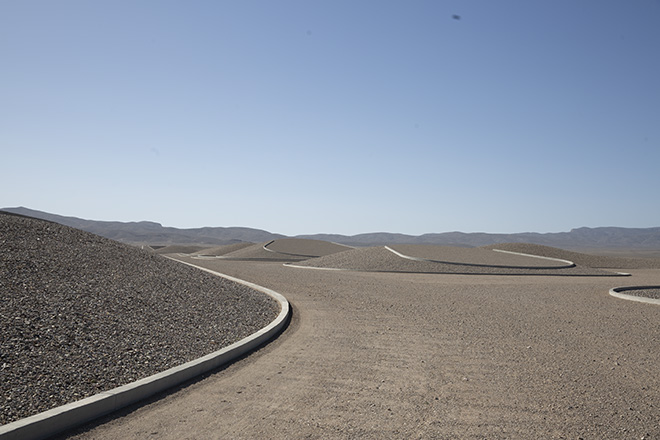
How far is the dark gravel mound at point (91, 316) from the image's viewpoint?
18.2 ft

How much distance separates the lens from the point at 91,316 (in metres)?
7.90

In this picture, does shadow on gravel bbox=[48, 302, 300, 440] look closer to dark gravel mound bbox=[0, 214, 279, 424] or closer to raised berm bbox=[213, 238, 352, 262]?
dark gravel mound bbox=[0, 214, 279, 424]

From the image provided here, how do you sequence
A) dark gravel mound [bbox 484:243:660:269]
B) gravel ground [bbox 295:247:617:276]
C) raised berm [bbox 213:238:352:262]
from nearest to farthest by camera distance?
gravel ground [bbox 295:247:617:276] → dark gravel mound [bbox 484:243:660:269] → raised berm [bbox 213:238:352:262]

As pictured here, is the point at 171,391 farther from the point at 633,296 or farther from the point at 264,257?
the point at 264,257

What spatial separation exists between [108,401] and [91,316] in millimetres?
3316

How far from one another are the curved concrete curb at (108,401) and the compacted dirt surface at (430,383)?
0.53 ft

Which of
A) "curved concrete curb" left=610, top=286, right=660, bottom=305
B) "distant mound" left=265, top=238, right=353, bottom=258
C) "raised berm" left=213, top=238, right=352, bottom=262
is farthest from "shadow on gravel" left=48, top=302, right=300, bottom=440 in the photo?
"distant mound" left=265, top=238, right=353, bottom=258

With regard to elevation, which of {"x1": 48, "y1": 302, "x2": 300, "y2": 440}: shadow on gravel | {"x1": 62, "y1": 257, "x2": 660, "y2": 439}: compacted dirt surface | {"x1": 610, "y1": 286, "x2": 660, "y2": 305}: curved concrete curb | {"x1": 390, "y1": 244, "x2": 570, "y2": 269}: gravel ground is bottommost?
{"x1": 48, "y1": 302, "x2": 300, "y2": 440}: shadow on gravel

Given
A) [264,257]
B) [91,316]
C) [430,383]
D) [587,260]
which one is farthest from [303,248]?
[430,383]

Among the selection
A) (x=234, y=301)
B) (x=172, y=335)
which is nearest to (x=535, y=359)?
(x=172, y=335)

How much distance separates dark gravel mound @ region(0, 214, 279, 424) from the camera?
5.54m

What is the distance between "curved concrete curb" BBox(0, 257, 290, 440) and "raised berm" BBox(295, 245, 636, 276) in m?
18.8

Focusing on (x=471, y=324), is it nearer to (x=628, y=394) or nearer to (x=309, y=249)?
(x=628, y=394)

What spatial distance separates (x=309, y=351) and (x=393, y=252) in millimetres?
23387
